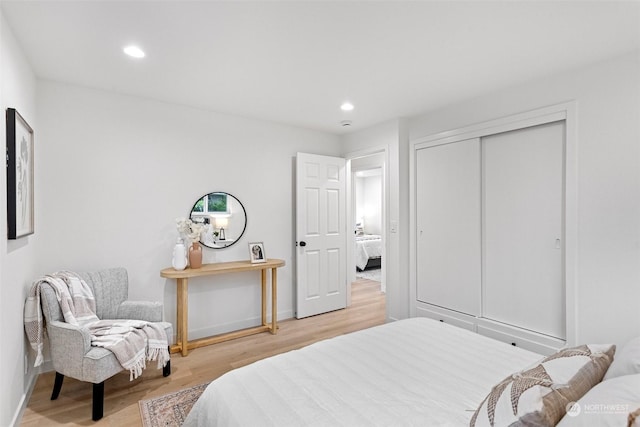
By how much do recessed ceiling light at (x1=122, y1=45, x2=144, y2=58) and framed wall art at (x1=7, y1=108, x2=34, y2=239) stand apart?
77cm

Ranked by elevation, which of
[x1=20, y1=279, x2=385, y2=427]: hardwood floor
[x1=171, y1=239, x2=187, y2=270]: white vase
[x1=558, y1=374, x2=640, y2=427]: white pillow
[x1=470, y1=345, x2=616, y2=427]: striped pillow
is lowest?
[x1=20, y1=279, x2=385, y2=427]: hardwood floor

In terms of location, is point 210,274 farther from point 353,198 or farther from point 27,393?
point 353,198

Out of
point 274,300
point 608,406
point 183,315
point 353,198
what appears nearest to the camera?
point 608,406

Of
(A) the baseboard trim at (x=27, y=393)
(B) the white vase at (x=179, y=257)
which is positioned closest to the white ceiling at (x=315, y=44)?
(B) the white vase at (x=179, y=257)


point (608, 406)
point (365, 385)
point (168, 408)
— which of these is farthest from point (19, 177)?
point (608, 406)

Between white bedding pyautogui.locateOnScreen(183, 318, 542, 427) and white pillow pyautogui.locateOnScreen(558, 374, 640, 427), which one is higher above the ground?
white pillow pyautogui.locateOnScreen(558, 374, 640, 427)

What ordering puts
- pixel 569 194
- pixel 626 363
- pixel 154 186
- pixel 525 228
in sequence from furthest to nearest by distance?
1. pixel 154 186
2. pixel 525 228
3. pixel 569 194
4. pixel 626 363

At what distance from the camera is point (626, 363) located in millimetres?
1146

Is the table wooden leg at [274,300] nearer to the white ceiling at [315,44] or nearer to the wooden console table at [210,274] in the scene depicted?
the wooden console table at [210,274]

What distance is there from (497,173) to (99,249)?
375 cm

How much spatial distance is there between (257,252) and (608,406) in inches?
130

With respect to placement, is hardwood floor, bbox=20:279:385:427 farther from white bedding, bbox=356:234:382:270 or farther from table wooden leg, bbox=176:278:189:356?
white bedding, bbox=356:234:382:270

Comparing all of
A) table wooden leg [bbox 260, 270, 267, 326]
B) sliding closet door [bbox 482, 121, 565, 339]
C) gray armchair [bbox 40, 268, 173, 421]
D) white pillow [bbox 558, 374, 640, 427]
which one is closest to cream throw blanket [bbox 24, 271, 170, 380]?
gray armchair [bbox 40, 268, 173, 421]

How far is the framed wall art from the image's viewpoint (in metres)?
1.91
